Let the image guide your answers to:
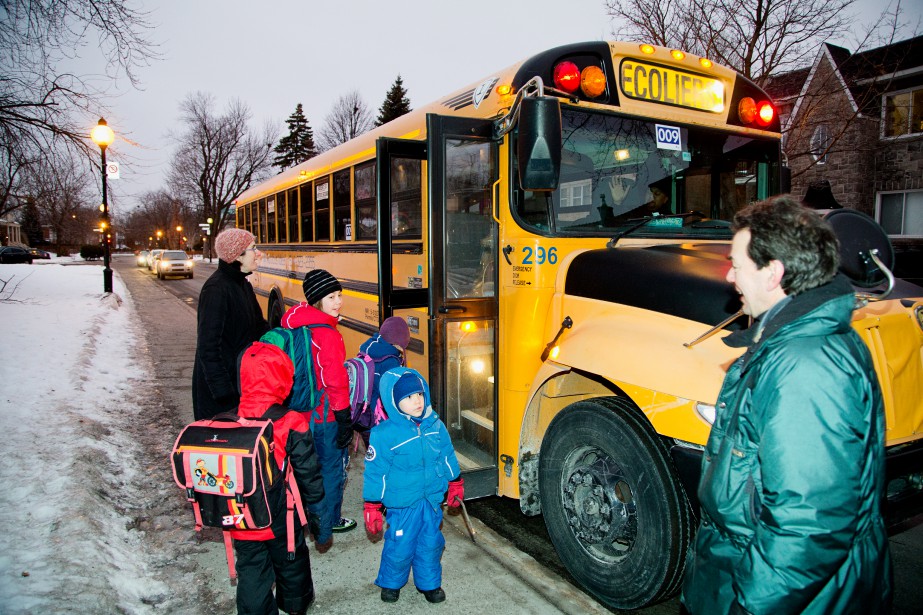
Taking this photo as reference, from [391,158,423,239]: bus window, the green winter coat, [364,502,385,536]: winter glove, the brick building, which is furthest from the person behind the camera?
the brick building

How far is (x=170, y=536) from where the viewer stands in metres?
3.38

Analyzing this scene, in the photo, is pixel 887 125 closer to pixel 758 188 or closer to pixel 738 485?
pixel 758 188

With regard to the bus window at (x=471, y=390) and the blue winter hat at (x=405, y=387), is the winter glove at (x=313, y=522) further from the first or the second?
the bus window at (x=471, y=390)

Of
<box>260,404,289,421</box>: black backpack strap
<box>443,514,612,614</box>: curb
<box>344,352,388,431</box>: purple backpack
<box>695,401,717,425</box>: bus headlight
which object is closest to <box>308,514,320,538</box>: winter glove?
<box>260,404,289,421</box>: black backpack strap

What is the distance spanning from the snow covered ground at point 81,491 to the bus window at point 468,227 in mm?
2196

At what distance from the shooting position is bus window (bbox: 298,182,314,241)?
6.44 meters

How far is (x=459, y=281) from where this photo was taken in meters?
3.53

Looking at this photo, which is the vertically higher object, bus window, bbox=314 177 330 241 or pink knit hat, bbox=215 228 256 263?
bus window, bbox=314 177 330 241

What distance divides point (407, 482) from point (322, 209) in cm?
399

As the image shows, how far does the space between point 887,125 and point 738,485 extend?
833 inches

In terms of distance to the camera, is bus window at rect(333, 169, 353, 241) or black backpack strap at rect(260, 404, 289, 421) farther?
bus window at rect(333, 169, 353, 241)

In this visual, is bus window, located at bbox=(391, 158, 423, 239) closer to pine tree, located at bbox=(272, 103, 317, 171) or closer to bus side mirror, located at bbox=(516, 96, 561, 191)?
bus side mirror, located at bbox=(516, 96, 561, 191)

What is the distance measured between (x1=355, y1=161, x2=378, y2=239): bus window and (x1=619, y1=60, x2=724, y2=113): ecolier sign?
2.25 meters

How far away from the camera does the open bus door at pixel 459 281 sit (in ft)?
10.6
